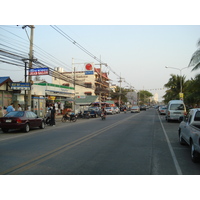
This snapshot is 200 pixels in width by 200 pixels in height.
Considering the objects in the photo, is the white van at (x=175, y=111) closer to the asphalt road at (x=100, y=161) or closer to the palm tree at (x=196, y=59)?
the palm tree at (x=196, y=59)

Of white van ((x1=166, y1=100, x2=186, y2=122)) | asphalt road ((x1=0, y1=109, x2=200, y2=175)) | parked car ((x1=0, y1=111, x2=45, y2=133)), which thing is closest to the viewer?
asphalt road ((x1=0, y1=109, x2=200, y2=175))

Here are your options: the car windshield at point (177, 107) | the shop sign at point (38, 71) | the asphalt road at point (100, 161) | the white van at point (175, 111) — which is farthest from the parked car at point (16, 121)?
the car windshield at point (177, 107)

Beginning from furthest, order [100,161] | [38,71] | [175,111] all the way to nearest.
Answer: [38,71], [175,111], [100,161]

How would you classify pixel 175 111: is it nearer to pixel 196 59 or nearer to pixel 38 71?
pixel 196 59

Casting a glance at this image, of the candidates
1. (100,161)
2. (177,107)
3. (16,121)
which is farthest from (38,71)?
(100,161)

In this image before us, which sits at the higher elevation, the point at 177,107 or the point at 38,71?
the point at 38,71

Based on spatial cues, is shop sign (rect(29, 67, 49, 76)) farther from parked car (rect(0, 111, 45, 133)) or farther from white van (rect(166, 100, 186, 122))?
white van (rect(166, 100, 186, 122))

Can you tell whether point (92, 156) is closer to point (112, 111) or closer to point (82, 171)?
point (82, 171)

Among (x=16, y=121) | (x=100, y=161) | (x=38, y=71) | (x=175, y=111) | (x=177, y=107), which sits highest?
(x=38, y=71)

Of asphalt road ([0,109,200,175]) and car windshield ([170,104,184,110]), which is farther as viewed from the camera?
car windshield ([170,104,184,110])

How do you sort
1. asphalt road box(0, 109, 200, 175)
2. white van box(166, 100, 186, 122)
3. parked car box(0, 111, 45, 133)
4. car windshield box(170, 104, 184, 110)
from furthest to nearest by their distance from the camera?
car windshield box(170, 104, 184, 110) < white van box(166, 100, 186, 122) < parked car box(0, 111, 45, 133) < asphalt road box(0, 109, 200, 175)

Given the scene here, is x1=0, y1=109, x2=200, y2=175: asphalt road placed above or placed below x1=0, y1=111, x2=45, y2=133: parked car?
below

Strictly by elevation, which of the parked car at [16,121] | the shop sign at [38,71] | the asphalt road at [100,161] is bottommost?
the asphalt road at [100,161]

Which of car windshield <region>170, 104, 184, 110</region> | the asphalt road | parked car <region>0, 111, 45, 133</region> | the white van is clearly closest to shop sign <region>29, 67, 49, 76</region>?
parked car <region>0, 111, 45, 133</region>
